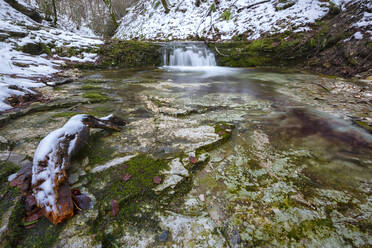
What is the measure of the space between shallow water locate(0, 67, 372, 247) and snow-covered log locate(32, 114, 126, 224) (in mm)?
154

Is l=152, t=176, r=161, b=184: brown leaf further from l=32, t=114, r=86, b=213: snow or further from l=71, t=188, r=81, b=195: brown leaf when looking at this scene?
l=32, t=114, r=86, b=213: snow

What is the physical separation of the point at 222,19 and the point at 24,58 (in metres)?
11.4

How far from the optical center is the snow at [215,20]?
837 cm

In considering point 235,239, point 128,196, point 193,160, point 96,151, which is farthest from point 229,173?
point 96,151

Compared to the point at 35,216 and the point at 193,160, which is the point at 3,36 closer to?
the point at 35,216

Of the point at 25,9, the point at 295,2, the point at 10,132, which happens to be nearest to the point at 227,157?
the point at 10,132

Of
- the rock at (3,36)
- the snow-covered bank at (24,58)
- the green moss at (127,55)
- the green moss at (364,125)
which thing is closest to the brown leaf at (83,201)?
the snow-covered bank at (24,58)

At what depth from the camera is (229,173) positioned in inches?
59.7

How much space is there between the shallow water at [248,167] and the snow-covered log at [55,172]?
15cm

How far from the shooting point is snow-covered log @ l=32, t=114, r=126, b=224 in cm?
107

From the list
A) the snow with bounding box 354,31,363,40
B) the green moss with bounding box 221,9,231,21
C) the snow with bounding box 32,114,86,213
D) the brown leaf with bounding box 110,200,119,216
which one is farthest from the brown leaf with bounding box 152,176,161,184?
the green moss with bounding box 221,9,231,21

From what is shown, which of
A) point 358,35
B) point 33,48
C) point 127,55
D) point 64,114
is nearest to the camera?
point 64,114

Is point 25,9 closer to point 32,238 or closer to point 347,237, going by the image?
point 32,238

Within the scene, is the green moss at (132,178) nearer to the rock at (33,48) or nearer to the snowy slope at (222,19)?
the rock at (33,48)
